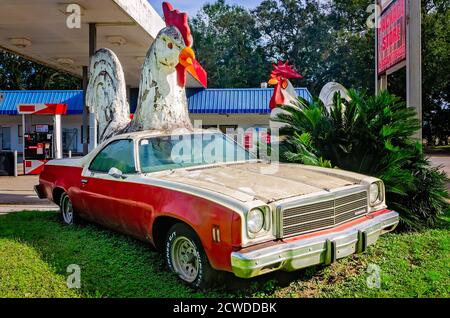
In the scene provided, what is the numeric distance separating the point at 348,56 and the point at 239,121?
722 inches

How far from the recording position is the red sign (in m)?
7.60

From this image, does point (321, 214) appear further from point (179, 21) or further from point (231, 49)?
point (231, 49)

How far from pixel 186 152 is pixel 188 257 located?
57.9 inches

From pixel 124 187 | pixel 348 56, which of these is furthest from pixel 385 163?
pixel 348 56

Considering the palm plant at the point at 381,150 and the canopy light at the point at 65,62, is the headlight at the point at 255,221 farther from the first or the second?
the canopy light at the point at 65,62

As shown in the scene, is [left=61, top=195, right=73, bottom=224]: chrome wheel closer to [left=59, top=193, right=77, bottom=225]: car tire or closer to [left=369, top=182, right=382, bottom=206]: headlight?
[left=59, top=193, right=77, bottom=225]: car tire

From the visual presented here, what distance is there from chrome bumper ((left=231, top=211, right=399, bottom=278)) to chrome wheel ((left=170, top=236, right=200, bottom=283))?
2.33ft

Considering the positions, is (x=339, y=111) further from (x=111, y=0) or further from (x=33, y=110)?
(x=33, y=110)

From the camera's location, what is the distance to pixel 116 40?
12.3m

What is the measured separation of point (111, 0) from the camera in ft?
28.5

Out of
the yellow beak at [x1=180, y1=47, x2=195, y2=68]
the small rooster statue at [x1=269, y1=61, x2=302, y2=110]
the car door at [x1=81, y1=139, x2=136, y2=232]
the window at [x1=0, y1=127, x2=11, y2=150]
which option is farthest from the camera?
the window at [x1=0, y1=127, x2=11, y2=150]

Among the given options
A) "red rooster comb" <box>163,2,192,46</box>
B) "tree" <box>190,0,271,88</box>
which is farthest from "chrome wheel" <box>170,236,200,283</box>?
"tree" <box>190,0,271,88</box>

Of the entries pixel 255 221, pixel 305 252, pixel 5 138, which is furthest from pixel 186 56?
pixel 5 138

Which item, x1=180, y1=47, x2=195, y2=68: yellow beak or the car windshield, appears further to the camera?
x1=180, y1=47, x2=195, y2=68: yellow beak
